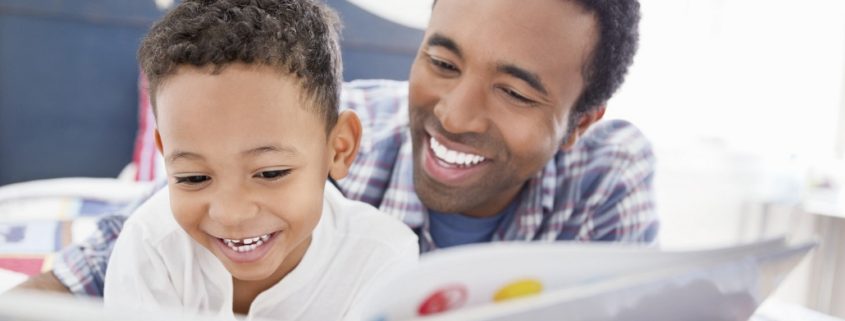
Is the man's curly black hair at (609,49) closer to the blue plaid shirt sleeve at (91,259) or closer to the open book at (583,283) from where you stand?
the open book at (583,283)

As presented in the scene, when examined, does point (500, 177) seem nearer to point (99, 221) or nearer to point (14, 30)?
point (99, 221)

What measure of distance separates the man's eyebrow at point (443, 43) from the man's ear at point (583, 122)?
0.10 meters

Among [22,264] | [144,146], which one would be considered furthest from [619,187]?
[22,264]

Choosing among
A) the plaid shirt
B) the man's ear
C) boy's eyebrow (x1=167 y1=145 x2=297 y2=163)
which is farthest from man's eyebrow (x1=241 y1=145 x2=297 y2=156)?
the man's ear

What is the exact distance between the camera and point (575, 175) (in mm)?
499

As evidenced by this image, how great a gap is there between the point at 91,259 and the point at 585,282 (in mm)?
327

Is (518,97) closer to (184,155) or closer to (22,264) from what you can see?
(184,155)

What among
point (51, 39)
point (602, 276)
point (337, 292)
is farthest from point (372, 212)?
point (51, 39)

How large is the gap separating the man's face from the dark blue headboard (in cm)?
6

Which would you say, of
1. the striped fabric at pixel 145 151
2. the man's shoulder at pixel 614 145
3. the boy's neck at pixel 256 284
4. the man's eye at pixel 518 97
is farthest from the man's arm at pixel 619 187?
the striped fabric at pixel 145 151

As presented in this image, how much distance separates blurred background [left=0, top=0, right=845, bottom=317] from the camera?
47 cm

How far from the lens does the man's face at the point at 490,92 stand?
40 cm

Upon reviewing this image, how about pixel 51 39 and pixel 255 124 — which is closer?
pixel 255 124

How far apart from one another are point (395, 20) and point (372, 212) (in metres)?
0.14
